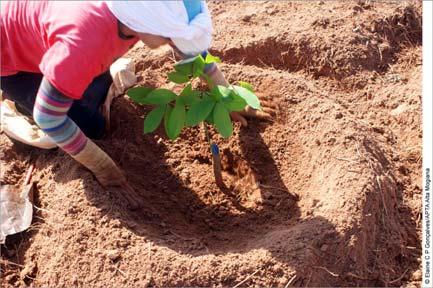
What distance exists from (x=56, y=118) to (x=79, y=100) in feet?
1.43

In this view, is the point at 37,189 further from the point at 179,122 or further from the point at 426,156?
the point at 426,156

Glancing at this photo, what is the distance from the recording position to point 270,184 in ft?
6.15

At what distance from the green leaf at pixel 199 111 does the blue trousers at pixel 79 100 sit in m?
0.51

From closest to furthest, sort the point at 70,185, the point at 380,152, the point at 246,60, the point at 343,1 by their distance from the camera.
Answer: the point at 70,185
the point at 380,152
the point at 246,60
the point at 343,1

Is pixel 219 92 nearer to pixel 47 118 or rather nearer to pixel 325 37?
pixel 47 118

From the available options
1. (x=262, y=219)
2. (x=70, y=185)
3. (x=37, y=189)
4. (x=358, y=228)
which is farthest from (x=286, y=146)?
(x=37, y=189)

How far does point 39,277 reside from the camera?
1.65 meters

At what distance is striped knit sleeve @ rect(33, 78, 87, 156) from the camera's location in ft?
4.64

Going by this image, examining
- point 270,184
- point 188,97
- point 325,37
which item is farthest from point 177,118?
point 325,37

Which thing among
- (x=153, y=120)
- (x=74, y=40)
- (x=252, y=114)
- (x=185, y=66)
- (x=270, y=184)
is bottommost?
(x=270, y=184)

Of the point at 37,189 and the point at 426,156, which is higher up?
the point at 426,156

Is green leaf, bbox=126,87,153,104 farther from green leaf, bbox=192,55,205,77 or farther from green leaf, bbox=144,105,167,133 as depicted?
green leaf, bbox=192,55,205,77

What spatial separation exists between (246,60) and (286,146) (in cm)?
55

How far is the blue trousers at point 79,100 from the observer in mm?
1789
